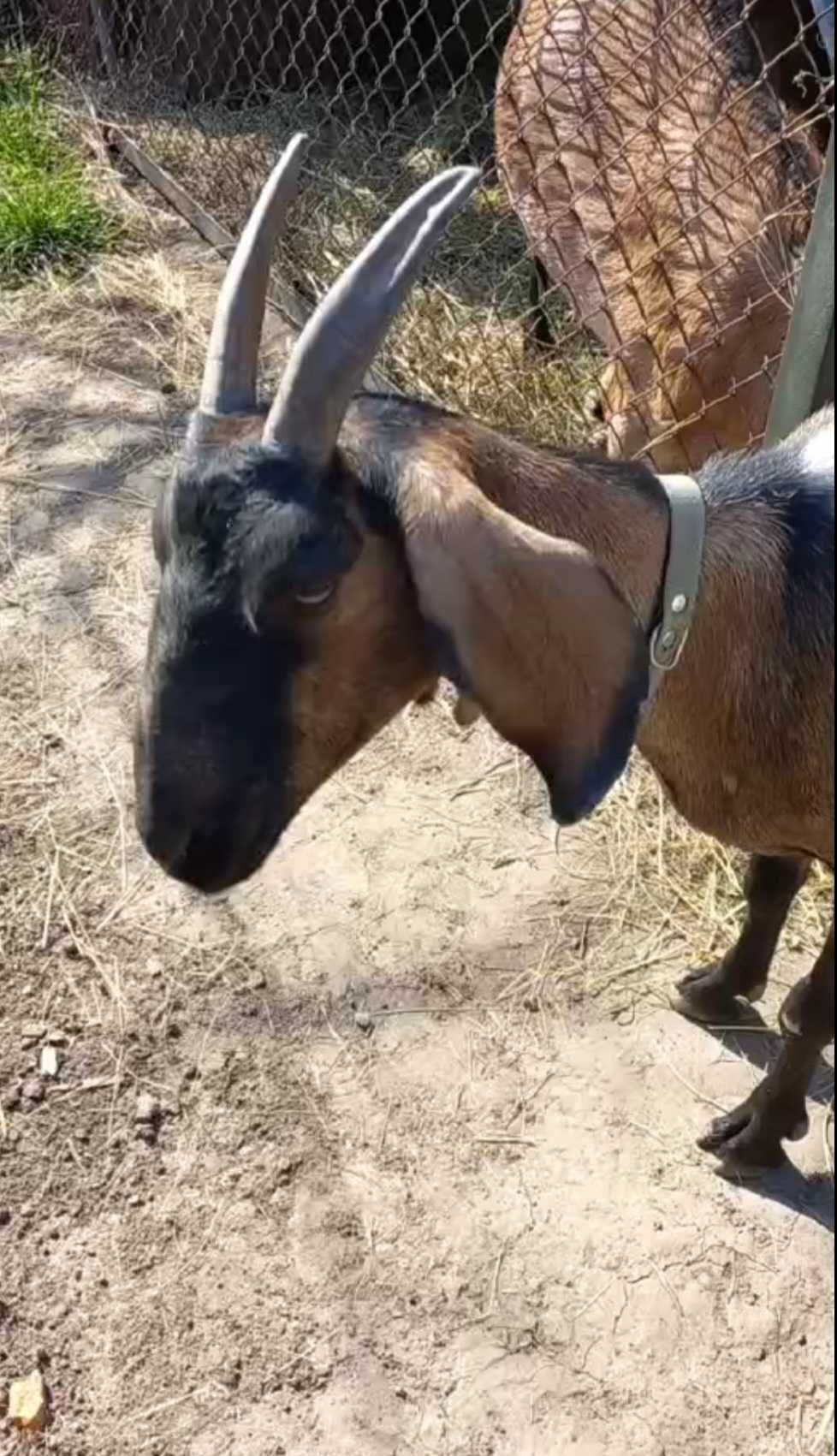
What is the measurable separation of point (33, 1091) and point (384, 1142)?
0.72 metres

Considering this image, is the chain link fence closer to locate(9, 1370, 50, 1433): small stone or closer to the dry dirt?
the dry dirt

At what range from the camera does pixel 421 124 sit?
644cm

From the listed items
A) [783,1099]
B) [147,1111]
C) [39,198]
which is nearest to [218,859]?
[147,1111]

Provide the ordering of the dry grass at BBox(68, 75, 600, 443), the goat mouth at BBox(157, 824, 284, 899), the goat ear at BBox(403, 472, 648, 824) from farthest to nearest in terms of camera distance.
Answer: the dry grass at BBox(68, 75, 600, 443)
the goat mouth at BBox(157, 824, 284, 899)
the goat ear at BBox(403, 472, 648, 824)

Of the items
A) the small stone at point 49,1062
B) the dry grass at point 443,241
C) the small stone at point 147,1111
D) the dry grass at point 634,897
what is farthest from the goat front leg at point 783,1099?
the dry grass at point 443,241

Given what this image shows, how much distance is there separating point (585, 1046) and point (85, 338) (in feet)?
10.7

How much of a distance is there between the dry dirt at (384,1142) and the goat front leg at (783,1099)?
6 centimetres

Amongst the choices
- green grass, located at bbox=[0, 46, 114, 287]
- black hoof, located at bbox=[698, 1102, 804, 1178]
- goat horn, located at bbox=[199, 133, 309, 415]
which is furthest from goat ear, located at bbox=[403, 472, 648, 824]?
green grass, located at bbox=[0, 46, 114, 287]

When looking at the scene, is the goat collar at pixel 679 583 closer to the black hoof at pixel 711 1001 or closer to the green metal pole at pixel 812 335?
the green metal pole at pixel 812 335

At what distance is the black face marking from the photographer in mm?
2021

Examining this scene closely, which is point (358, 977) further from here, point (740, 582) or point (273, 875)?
point (740, 582)

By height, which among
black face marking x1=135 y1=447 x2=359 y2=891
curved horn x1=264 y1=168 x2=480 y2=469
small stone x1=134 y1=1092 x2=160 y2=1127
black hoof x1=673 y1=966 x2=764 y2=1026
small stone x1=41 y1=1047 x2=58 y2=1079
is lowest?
small stone x1=41 y1=1047 x2=58 y2=1079

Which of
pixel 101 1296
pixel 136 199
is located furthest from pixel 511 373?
pixel 101 1296

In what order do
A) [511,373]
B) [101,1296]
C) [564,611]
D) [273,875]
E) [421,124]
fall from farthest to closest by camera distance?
[421,124] < [511,373] < [273,875] < [101,1296] < [564,611]
